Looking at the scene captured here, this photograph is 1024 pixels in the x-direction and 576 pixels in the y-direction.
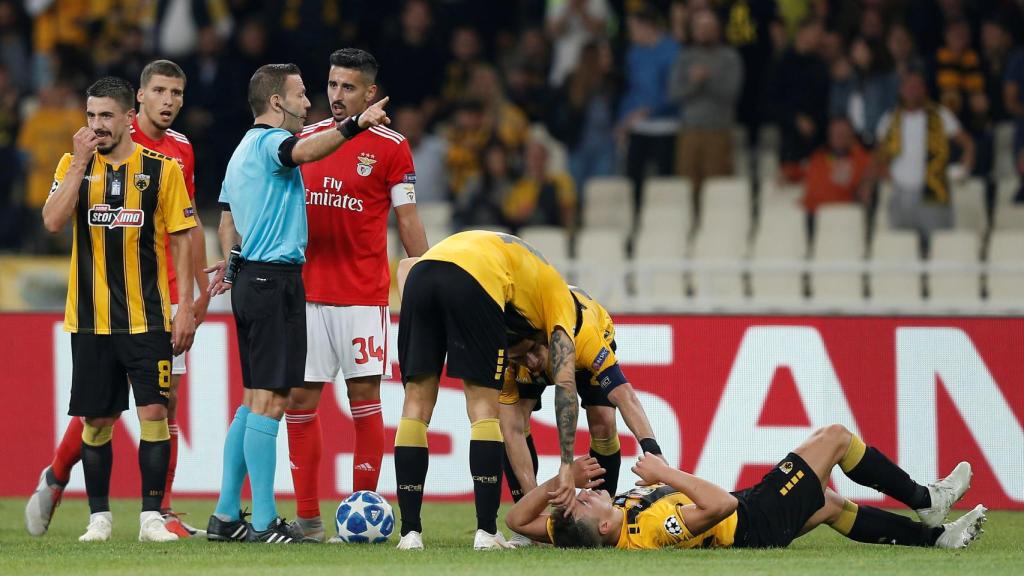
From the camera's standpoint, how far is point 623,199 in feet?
52.2

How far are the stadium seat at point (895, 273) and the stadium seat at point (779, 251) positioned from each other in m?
0.70

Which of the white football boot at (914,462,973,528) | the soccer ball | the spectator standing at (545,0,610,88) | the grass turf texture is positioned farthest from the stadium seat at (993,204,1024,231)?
the soccer ball

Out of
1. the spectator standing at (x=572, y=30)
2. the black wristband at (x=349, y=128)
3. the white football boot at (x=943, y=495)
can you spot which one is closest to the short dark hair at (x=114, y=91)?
the black wristband at (x=349, y=128)

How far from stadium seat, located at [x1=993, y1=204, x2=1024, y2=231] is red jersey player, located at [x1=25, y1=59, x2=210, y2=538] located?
8.99 meters

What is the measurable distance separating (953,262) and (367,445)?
7745 millimetres

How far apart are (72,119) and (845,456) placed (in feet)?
35.8

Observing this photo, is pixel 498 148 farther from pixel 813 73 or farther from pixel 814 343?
pixel 814 343

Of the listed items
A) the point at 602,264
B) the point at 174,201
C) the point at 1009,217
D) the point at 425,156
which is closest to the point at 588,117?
the point at 425,156

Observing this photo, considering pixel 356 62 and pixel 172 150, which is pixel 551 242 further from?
pixel 356 62

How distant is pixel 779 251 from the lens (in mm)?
15062

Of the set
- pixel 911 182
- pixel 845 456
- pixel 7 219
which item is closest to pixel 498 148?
pixel 911 182

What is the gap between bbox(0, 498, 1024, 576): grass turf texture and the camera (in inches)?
268

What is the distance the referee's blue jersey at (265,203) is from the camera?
8.02m

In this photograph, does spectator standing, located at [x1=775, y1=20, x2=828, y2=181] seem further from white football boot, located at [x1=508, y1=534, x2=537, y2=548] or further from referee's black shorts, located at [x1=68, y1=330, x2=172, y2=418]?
referee's black shorts, located at [x1=68, y1=330, x2=172, y2=418]
